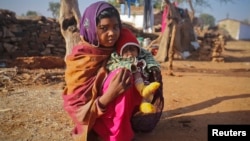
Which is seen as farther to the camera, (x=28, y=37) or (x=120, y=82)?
(x=28, y=37)

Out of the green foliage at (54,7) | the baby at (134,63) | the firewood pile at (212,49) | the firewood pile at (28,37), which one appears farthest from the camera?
the green foliage at (54,7)

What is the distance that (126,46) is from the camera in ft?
7.63

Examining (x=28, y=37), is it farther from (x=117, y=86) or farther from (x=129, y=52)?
(x=117, y=86)

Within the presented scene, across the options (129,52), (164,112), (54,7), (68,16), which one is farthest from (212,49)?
(54,7)

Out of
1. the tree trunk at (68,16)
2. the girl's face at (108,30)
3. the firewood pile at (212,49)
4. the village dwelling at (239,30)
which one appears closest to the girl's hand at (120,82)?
the girl's face at (108,30)

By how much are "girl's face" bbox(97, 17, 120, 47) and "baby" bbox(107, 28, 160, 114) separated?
13 centimetres

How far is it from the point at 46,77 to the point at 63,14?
2255 mm

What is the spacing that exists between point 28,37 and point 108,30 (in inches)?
361

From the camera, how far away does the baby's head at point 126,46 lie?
7.61 feet

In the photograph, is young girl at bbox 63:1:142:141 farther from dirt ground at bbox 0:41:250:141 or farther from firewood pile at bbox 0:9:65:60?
firewood pile at bbox 0:9:65:60

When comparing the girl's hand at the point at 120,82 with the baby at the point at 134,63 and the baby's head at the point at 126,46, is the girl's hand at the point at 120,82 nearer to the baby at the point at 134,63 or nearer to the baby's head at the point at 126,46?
the baby at the point at 134,63

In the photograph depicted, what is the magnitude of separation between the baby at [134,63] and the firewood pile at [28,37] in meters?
8.30

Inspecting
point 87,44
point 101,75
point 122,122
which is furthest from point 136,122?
point 87,44

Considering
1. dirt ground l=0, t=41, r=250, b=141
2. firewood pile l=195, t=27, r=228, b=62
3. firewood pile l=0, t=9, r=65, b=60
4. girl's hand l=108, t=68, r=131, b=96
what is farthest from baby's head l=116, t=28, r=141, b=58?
firewood pile l=195, t=27, r=228, b=62
